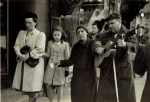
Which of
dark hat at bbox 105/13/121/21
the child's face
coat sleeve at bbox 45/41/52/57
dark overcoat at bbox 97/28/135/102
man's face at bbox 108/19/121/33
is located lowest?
dark overcoat at bbox 97/28/135/102

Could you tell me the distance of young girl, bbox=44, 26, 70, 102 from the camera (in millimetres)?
845

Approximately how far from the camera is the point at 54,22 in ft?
2.77

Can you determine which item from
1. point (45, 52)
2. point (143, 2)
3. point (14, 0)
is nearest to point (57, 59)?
point (45, 52)

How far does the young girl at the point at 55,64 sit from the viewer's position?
33.3 inches

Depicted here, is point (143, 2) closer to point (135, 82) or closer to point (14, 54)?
point (135, 82)

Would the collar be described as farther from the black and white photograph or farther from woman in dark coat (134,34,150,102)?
woman in dark coat (134,34,150,102)

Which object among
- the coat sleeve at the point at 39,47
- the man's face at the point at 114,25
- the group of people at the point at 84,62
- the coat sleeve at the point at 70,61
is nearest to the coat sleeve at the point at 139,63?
the group of people at the point at 84,62

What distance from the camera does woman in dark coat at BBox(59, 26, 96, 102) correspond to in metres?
0.85

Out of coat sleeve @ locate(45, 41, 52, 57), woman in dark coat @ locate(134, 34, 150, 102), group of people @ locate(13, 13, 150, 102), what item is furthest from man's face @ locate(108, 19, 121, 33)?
coat sleeve @ locate(45, 41, 52, 57)

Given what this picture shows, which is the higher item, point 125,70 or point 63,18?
point 63,18

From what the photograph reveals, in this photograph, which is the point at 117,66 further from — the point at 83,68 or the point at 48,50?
the point at 48,50

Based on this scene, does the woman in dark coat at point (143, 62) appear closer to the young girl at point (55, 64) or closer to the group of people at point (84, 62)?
the group of people at point (84, 62)

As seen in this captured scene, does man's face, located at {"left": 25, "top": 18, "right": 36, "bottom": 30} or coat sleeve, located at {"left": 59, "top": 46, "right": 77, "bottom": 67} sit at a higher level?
man's face, located at {"left": 25, "top": 18, "right": 36, "bottom": 30}

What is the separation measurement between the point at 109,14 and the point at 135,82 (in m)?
0.26
